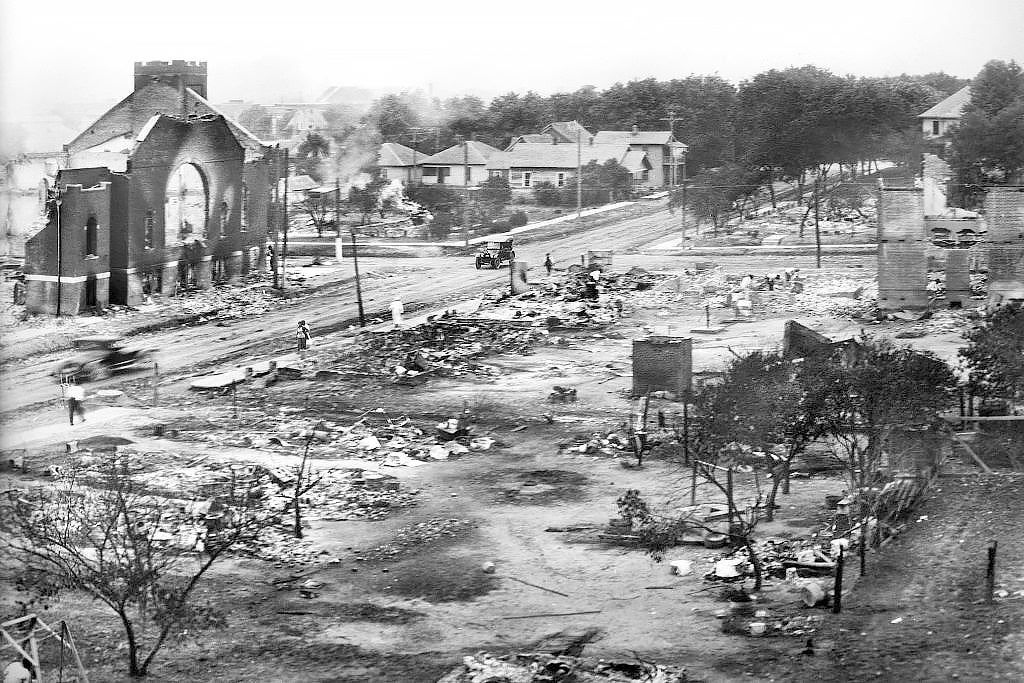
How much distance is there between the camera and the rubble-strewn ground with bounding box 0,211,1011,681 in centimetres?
1867

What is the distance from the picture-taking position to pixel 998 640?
1758cm

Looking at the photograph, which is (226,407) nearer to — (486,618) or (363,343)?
(363,343)

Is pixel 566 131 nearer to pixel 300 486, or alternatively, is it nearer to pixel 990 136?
pixel 990 136

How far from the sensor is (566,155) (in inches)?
3442

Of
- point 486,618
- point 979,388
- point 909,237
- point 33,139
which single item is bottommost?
point 486,618

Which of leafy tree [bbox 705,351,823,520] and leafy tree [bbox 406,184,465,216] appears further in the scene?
leafy tree [bbox 406,184,465,216]

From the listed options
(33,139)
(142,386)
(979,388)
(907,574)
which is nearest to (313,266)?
(33,139)

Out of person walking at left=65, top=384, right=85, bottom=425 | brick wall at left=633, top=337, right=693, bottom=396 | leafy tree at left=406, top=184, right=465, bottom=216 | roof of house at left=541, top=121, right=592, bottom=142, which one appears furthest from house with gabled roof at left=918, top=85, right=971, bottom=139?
person walking at left=65, top=384, right=85, bottom=425

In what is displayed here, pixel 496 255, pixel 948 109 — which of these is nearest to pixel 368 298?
pixel 496 255

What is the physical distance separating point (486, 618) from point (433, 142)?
3039 inches

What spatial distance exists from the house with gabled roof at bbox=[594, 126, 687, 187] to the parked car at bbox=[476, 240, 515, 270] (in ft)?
104

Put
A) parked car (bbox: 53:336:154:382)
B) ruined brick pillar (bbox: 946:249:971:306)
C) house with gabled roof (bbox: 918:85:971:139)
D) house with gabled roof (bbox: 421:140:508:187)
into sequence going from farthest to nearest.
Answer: house with gabled roof (bbox: 421:140:508:187)
house with gabled roof (bbox: 918:85:971:139)
ruined brick pillar (bbox: 946:249:971:306)
parked car (bbox: 53:336:154:382)

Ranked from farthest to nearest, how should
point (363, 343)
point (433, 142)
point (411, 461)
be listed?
point (433, 142) → point (363, 343) → point (411, 461)

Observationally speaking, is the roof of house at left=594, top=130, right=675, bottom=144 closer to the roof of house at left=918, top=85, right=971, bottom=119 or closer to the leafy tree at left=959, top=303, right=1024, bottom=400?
the roof of house at left=918, top=85, right=971, bottom=119
